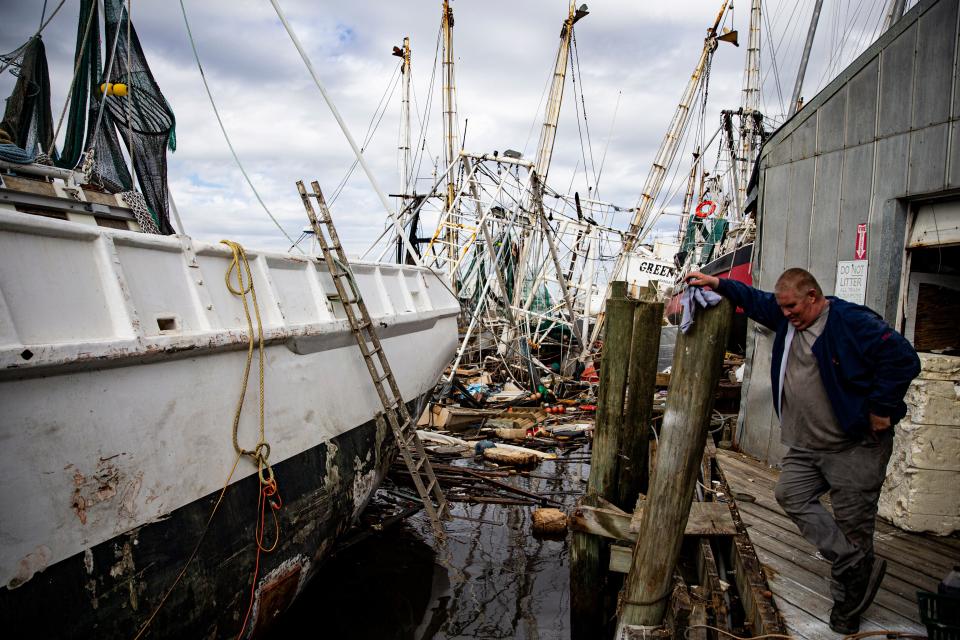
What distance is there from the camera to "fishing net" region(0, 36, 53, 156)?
5.59 m

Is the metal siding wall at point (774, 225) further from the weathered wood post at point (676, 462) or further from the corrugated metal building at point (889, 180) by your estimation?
the weathered wood post at point (676, 462)

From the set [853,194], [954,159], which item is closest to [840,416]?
[954,159]

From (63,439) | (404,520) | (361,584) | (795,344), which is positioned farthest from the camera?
(404,520)

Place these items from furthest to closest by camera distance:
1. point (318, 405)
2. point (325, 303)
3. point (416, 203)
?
1. point (416, 203)
2. point (325, 303)
3. point (318, 405)

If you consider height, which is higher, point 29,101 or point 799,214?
point 29,101

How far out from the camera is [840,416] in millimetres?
2889

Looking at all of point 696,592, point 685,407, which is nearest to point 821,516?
point 685,407

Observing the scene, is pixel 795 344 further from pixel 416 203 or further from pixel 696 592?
pixel 416 203

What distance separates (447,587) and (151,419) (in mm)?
3594

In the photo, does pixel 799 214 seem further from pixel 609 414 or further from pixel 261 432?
pixel 261 432

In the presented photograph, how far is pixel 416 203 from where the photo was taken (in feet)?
46.3

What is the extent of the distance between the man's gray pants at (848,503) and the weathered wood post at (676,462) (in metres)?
0.59

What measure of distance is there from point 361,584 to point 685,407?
4.11 m

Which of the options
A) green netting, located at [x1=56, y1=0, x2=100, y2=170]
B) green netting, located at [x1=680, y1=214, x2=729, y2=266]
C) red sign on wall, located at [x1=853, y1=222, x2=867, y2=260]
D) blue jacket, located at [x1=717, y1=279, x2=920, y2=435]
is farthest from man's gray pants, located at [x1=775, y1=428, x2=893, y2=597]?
green netting, located at [x1=680, y1=214, x2=729, y2=266]
